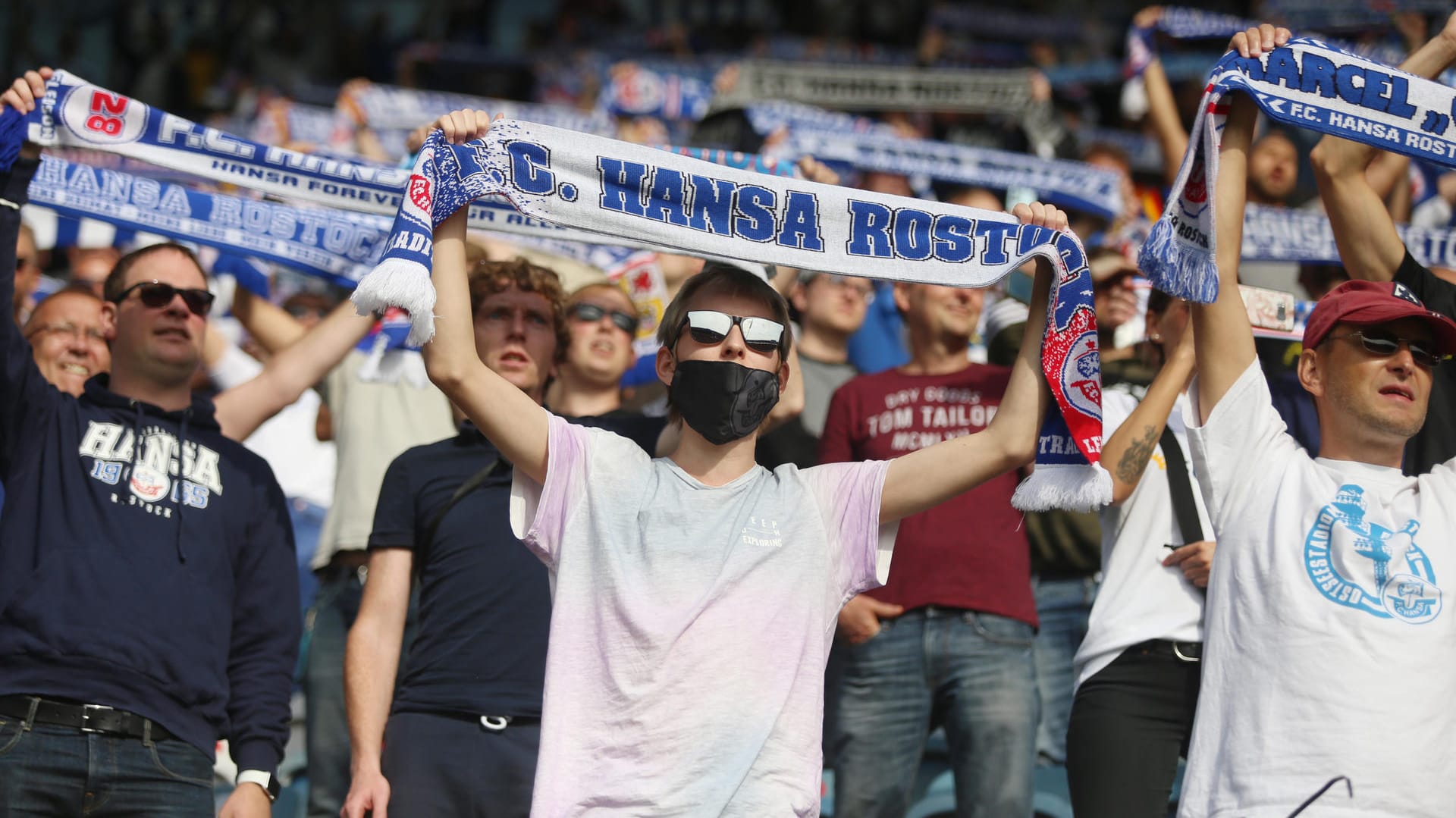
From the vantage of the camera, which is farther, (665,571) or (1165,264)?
(1165,264)

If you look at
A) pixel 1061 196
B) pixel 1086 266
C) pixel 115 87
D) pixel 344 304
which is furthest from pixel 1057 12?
pixel 1086 266

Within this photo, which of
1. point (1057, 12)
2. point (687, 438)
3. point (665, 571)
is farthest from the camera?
point (1057, 12)

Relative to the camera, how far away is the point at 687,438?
353cm

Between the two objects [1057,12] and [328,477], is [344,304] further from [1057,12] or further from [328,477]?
[1057,12]

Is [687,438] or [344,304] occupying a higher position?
[344,304]

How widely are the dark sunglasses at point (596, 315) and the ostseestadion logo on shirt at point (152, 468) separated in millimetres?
1296

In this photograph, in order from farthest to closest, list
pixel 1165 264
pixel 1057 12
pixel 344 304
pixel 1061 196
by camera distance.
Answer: pixel 1057 12
pixel 1061 196
pixel 344 304
pixel 1165 264

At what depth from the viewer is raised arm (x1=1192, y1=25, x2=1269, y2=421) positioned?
3.79 metres

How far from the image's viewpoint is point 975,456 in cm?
338

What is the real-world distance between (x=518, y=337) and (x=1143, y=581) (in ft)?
6.03

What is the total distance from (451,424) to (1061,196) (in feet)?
11.4

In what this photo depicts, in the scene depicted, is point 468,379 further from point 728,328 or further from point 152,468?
point 152,468

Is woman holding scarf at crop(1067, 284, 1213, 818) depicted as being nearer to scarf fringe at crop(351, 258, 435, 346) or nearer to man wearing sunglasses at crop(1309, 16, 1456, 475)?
man wearing sunglasses at crop(1309, 16, 1456, 475)

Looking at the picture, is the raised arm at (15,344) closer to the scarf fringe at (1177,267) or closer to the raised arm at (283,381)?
the raised arm at (283,381)
